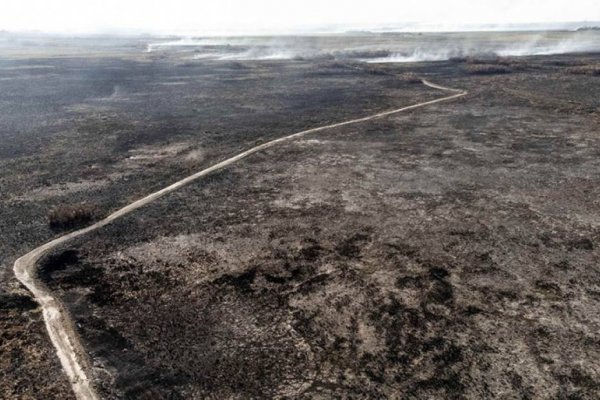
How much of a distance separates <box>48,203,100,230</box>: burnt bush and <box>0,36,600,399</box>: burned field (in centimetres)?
32

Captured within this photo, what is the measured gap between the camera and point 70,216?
1412cm

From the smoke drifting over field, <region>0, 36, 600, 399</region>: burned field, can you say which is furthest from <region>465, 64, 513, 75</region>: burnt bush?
→ <region>0, 36, 600, 399</region>: burned field

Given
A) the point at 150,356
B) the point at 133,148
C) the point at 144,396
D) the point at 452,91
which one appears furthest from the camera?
the point at 452,91

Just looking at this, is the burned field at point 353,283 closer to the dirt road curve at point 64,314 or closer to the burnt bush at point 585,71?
the dirt road curve at point 64,314

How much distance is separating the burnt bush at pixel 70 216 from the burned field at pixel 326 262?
323 mm

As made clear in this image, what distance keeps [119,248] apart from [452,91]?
29.9 metres

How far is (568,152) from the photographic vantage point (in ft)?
63.7

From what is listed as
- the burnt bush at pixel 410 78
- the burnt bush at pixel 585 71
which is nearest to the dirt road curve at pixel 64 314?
the burnt bush at pixel 410 78

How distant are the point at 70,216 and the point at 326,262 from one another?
7.70 meters

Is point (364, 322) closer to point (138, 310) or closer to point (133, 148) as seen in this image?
point (138, 310)

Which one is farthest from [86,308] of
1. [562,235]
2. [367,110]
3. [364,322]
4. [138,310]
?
[367,110]

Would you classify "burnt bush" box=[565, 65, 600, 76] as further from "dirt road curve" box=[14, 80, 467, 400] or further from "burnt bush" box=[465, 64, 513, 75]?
"dirt road curve" box=[14, 80, 467, 400]

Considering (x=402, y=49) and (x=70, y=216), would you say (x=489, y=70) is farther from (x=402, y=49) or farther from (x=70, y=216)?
(x=402, y=49)

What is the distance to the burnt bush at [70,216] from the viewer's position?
14049 mm
